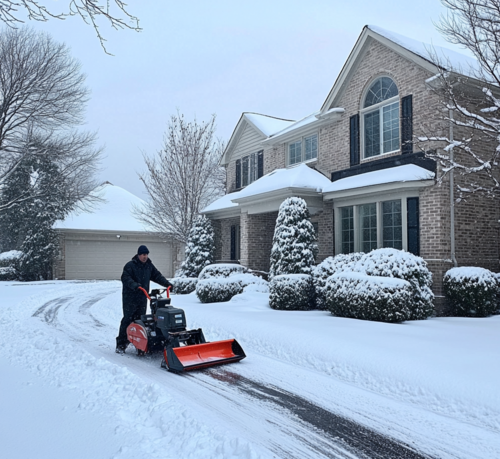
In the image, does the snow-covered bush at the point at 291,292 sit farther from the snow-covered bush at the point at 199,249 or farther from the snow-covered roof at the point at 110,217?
the snow-covered roof at the point at 110,217

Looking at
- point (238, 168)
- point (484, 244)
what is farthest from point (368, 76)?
point (238, 168)

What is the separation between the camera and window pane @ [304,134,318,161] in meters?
17.2

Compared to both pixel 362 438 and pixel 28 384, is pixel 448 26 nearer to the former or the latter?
pixel 362 438

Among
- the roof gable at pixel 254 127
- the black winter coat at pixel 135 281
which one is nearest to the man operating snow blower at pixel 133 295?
the black winter coat at pixel 135 281

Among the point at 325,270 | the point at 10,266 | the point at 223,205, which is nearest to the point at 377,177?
the point at 325,270

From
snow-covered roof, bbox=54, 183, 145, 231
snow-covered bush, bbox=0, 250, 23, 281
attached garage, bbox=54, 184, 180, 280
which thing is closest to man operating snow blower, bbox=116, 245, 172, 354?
snow-covered roof, bbox=54, 183, 145, 231

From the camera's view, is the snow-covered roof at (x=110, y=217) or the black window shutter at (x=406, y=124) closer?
the black window shutter at (x=406, y=124)

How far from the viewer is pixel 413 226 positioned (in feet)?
40.2

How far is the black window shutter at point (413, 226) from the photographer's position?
39.9ft

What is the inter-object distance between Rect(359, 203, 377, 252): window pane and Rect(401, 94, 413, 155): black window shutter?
187 centimetres

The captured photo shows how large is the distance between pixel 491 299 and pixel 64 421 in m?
9.85

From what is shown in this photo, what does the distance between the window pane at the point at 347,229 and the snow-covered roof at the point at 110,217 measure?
16.5m

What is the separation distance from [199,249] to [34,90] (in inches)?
379

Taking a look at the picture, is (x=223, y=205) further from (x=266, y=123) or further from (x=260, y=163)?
(x=266, y=123)
